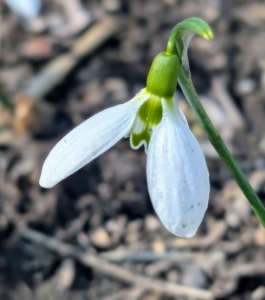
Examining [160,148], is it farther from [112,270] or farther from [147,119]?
[112,270]

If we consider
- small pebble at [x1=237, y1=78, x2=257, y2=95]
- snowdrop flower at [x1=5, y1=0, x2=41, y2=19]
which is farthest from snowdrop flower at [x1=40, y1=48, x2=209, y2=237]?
snowdrop flower at [x1=5, y1=0, x2=41, y2=19]

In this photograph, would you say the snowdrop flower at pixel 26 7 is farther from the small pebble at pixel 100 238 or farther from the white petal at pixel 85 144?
the white petal at pixel 85 144

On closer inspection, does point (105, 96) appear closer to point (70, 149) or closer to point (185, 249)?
point (185, 249)

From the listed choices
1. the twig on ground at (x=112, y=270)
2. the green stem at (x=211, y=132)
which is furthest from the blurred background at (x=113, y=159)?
the green stem at (x=211, y=132)

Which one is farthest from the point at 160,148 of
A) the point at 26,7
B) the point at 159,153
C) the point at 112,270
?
the point at 26,7

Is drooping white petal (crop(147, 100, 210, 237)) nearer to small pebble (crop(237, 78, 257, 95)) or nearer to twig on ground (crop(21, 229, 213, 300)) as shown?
twig on ground (crop(21, 229, 213, 300))

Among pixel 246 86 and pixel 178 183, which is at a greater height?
pixel 178 183
